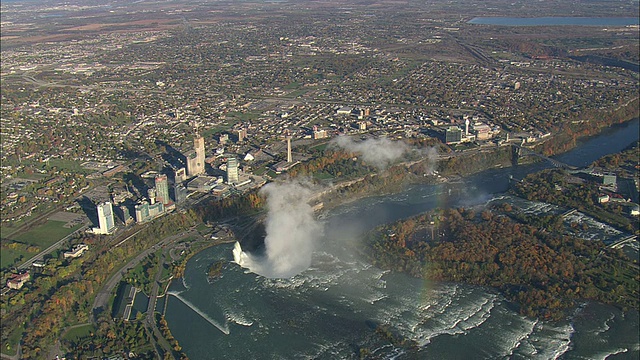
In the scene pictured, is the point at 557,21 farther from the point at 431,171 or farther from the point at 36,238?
the point at 36,238

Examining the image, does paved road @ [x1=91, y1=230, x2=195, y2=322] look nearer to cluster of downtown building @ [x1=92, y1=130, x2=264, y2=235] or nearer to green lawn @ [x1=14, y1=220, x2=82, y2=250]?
cluster of downtown building @ [x1=92, y1=130, x2=264, y2=235]

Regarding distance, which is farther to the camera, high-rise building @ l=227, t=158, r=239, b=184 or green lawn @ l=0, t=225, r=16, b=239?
high-rise building @ l=227, t=158, r=239, b=184

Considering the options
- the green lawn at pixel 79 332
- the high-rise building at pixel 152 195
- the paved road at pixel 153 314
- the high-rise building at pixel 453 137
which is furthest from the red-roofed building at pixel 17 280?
the high-rise building at pixel 453 137

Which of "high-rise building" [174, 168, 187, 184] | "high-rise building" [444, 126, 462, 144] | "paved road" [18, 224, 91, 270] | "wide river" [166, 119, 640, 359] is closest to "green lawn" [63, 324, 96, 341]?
"wide river" [166, 119, 640, 359]

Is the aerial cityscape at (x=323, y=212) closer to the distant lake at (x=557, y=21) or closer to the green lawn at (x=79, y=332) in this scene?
the green lawn at (x=79, y=332)

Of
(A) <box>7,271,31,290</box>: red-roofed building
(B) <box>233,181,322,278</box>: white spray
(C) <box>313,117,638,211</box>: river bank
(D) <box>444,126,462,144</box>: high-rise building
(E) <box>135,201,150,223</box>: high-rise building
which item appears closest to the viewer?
(A) <box>7,271,31,290</box>: red-roofed building

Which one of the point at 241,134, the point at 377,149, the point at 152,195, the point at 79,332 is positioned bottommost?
the point at 79,332

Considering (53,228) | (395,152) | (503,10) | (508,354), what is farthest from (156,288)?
(503,10)

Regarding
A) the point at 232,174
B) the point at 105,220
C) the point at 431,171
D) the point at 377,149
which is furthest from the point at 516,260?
the point at 105,220
